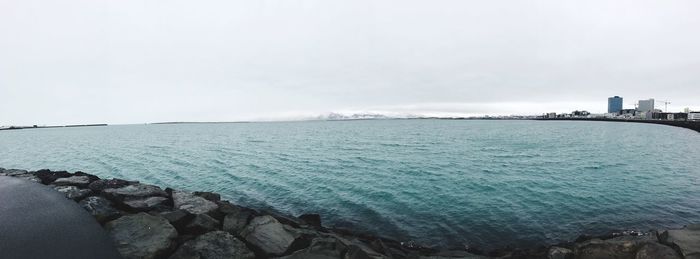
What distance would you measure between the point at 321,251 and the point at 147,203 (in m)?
7.68

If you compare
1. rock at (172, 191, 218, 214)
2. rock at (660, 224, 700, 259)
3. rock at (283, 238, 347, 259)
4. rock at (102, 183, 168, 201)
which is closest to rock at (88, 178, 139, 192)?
rock at (102, 183, 168, 201)

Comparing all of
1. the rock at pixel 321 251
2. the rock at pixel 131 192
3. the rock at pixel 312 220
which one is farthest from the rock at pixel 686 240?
the rock at pixel 131 192

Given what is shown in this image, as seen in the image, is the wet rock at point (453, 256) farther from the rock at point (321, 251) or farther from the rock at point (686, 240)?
the rock at point (686, 240)

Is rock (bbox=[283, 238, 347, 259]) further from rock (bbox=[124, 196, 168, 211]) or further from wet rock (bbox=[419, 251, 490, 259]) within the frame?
rock (bbox=[124, 196, 168, 211])

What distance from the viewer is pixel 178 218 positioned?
991 centimetres

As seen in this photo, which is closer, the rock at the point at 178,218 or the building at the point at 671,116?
the rock at the point at 178,218

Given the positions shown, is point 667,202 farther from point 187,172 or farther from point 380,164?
point 187,172

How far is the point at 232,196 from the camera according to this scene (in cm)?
2148

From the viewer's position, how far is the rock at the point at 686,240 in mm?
8286


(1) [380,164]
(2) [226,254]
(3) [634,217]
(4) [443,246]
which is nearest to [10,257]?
(2) [226,254]

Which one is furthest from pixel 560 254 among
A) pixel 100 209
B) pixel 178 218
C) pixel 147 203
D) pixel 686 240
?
pixel 100 209

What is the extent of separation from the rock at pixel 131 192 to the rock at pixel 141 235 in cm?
422

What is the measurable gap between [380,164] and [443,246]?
70.6ft

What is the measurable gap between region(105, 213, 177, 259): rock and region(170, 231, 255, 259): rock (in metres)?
0.49
